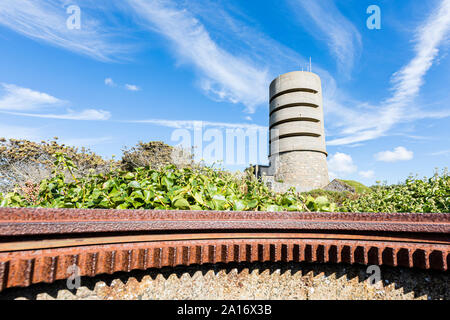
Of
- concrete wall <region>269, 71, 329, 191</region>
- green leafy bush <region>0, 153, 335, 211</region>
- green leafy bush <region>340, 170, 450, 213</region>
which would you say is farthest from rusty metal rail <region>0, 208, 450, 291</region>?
concrete wall <region>269, 71, 329, 191</region>

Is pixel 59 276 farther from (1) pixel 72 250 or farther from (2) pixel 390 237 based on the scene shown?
(2) pixel 390 237

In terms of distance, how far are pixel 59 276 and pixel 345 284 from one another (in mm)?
2315

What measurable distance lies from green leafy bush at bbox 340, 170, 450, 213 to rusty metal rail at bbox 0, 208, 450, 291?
1.59 meters

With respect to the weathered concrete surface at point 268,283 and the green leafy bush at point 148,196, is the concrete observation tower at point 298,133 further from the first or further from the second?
the weathered concrete surface at point 268,283

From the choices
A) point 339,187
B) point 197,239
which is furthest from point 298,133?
point 197,239

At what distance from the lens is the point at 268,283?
2.32m

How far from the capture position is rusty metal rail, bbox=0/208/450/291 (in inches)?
61.4

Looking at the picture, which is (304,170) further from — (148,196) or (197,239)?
(197,239)

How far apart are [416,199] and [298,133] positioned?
73.7ft

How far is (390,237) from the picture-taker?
2.11 m

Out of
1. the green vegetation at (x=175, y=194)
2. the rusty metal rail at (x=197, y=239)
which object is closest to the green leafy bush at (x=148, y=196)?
the green vegetation at (x=175, y=194)

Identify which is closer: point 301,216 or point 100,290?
point 100,290

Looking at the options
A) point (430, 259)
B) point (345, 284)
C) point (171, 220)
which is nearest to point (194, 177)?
point (171, 220)

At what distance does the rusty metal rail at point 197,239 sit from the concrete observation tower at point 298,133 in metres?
22.4
